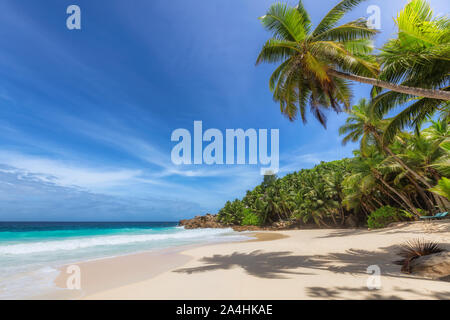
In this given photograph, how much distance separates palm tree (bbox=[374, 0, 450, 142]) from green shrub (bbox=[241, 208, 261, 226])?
36.1m

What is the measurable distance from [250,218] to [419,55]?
4136cm

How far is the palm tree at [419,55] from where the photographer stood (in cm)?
550

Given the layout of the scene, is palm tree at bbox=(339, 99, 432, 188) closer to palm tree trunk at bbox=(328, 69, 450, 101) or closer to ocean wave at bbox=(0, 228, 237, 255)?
palm tree trunk at bbox=(328, 69, 450, 101)

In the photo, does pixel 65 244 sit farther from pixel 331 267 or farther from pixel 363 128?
pixel 363 128

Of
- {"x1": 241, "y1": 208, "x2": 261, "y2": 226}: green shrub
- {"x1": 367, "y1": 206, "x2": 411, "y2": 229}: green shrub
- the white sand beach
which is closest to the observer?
the white sand beach

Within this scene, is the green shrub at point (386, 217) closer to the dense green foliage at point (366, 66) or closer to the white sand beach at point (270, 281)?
the dense green foliage at point (366, 66)

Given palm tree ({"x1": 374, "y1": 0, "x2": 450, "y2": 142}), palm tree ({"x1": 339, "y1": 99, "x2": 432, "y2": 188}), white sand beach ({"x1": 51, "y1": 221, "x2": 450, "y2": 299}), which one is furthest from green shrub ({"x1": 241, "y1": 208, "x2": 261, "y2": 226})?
palm tree ({"x1": 374, "y1": 0, "x2": 450, "y2": 142})

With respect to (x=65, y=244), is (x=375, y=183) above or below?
above

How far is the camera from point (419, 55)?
19.3 ft

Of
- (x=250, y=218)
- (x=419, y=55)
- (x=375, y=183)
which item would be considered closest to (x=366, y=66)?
(x=419, y=55)

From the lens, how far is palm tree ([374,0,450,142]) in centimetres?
550
